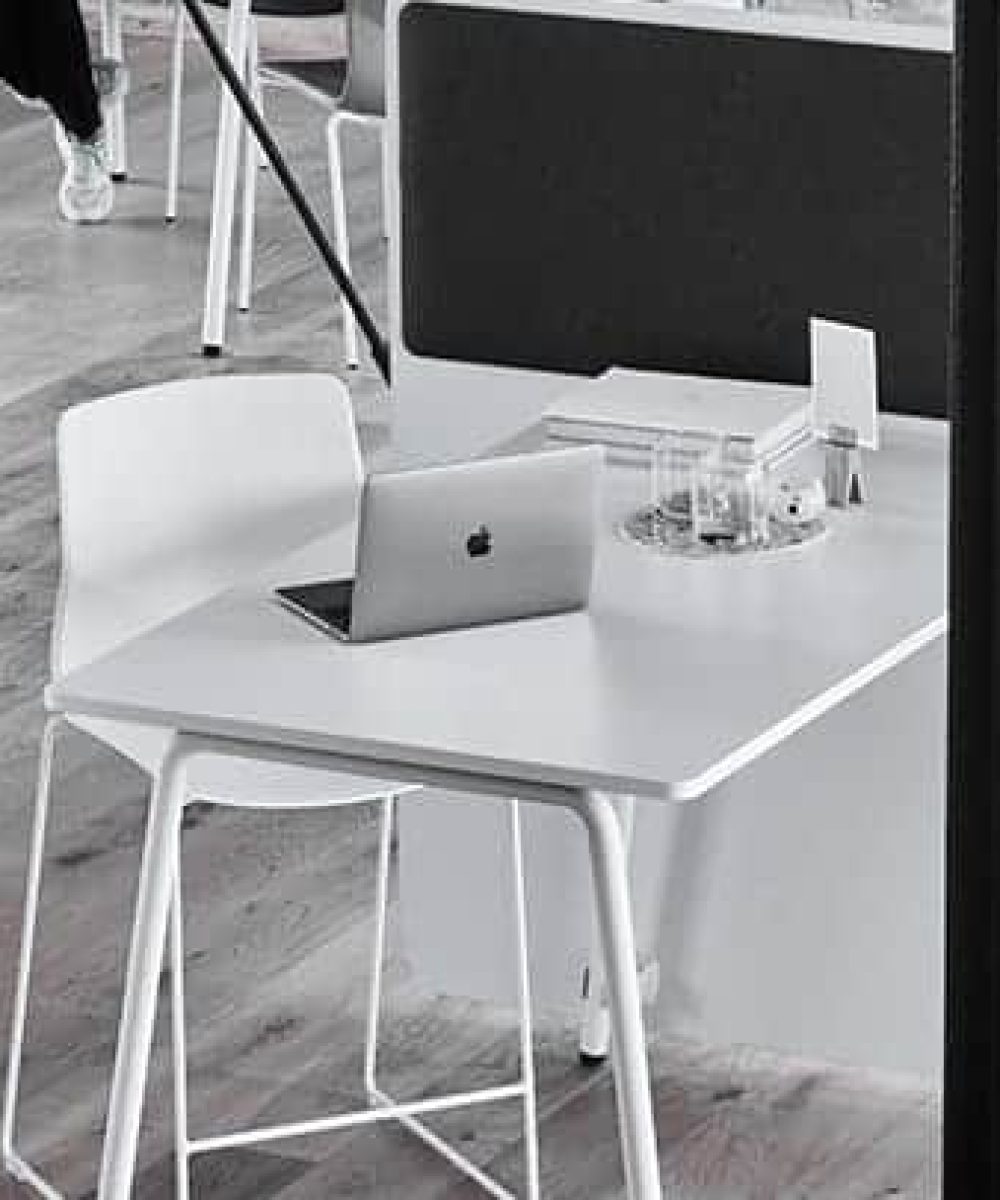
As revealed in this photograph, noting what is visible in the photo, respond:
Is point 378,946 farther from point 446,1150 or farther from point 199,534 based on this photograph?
point 199,534

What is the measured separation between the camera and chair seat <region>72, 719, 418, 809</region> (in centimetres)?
266

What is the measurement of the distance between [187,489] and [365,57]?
Result: 266 cm

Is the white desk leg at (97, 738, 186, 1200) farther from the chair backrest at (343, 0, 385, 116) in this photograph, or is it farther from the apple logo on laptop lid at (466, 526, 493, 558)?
the chair backrest at (343, 0, 385, 116)

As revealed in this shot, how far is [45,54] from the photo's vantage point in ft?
13.0

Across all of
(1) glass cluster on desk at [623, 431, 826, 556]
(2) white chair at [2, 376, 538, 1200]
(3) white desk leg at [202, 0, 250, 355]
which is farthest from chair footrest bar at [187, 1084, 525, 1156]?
(3) white desk leg at [202, 0, 250, 355]

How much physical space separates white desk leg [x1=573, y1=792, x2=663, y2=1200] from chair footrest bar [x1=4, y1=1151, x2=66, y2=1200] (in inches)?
35.6

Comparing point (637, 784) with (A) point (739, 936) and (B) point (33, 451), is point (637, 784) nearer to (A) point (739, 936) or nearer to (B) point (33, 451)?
(A) point (739, 936)

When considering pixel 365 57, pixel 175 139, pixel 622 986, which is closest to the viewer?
pixel 622 986

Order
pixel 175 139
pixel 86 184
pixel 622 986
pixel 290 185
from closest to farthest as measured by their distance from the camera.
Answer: pixel 622 986 → pixel 290 185 → pixel 86 184 → pixel 175 139

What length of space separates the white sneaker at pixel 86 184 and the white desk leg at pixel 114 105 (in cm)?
11

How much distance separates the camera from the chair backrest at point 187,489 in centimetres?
276

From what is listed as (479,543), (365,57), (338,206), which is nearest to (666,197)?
(479,543)

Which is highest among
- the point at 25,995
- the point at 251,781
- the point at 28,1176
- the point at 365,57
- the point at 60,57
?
the point at 60,57

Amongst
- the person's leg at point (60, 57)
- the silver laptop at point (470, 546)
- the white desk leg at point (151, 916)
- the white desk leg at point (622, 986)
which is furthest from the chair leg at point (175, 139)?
the white desk leg at point (622, 986)
